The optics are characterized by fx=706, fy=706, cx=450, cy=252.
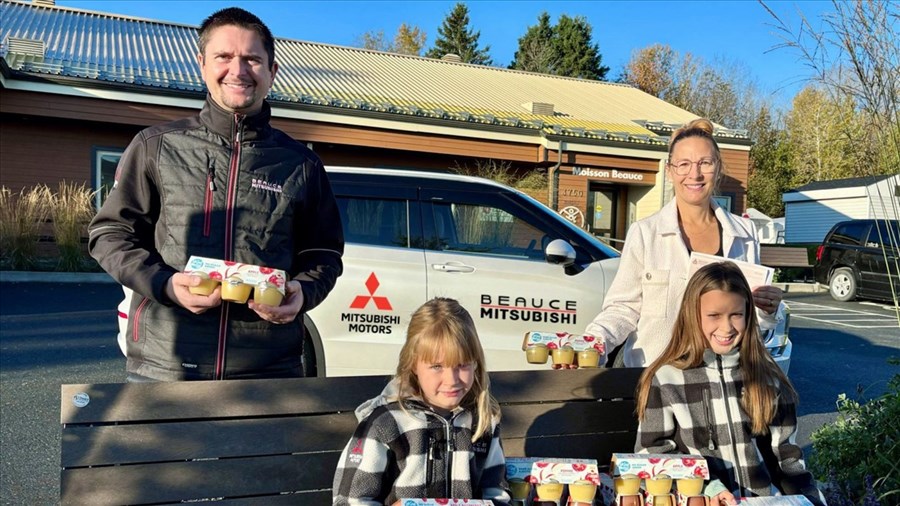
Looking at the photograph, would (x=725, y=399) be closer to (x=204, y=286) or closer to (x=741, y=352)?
(x=741, y=352)

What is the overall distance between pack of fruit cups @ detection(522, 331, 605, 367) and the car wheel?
51.5 feet

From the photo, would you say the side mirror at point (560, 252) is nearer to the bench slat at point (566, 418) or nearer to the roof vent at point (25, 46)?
the bench slat at point (566, 418)

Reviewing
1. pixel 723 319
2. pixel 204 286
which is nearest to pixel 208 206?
pixel 204 286

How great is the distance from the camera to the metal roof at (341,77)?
15.4 m

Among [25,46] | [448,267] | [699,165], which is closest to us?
[699,165]

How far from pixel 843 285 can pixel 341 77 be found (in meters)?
13.7

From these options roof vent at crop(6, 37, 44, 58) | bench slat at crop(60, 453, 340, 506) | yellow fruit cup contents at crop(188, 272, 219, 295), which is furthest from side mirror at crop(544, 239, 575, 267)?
roof vent at crop(6, 37, 44, 58)

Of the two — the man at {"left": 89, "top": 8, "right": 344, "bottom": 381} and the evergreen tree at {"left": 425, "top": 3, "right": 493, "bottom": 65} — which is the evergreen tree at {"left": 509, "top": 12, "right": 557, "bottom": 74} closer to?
the evergreen tree at {"left": 425, "top": 3, "right": 493, "bottom": 65}

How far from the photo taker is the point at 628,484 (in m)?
2.30

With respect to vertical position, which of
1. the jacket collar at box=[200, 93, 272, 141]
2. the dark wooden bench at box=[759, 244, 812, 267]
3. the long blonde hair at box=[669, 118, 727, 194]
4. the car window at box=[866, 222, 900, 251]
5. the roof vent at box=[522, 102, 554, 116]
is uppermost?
the roof vent at box=[522, 102, 554, 116]

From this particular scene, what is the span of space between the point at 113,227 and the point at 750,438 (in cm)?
225

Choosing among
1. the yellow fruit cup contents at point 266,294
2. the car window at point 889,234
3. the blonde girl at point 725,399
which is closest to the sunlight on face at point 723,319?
the blonde girl at point 725,399

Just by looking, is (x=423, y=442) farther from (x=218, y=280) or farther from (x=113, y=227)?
(x=113, y=227)

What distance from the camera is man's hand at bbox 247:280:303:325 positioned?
2094 millimetres
